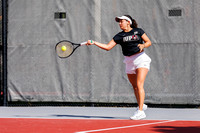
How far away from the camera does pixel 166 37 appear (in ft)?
Answer: 27.1

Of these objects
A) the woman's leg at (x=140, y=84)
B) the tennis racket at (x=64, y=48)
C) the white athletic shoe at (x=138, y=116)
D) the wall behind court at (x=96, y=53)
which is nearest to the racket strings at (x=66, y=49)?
the tennis racket at (x=64, y=48)

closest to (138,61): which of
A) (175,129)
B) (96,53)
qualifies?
(175,129)

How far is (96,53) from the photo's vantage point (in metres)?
8.47

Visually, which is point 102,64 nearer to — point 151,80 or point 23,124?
point 151,80

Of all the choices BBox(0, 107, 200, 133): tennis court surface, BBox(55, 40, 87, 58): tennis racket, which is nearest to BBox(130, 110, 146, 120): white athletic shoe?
BBox(0, 107, 200, 133): tennis court surface

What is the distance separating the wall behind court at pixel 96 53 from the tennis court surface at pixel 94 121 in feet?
1.16

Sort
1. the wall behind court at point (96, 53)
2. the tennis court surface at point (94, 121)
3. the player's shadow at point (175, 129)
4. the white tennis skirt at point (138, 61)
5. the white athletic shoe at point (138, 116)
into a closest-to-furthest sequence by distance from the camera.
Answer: the player's shadow at point (175, 129)
the tennis court surface at point (94, 121)
the white athletic shoe at point (138, 116)
the white tennis skirt at point (138, 61)
the wall behind court at point (96, 53)

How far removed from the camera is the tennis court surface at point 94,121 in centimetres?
525

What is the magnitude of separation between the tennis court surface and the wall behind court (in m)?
0.35

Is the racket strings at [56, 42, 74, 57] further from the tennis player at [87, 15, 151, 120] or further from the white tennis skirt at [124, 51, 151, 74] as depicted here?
the white tennis skirt at [124, 51, 151, 74]

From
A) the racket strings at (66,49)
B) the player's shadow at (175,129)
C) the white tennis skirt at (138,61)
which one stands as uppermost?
the racket strings at (66,49)

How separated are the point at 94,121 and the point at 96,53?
2495 millimetres

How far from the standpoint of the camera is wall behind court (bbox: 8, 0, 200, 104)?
8.20 metres

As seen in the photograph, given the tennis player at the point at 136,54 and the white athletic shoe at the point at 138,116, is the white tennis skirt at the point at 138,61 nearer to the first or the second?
the tennis player at the point at 136,54
